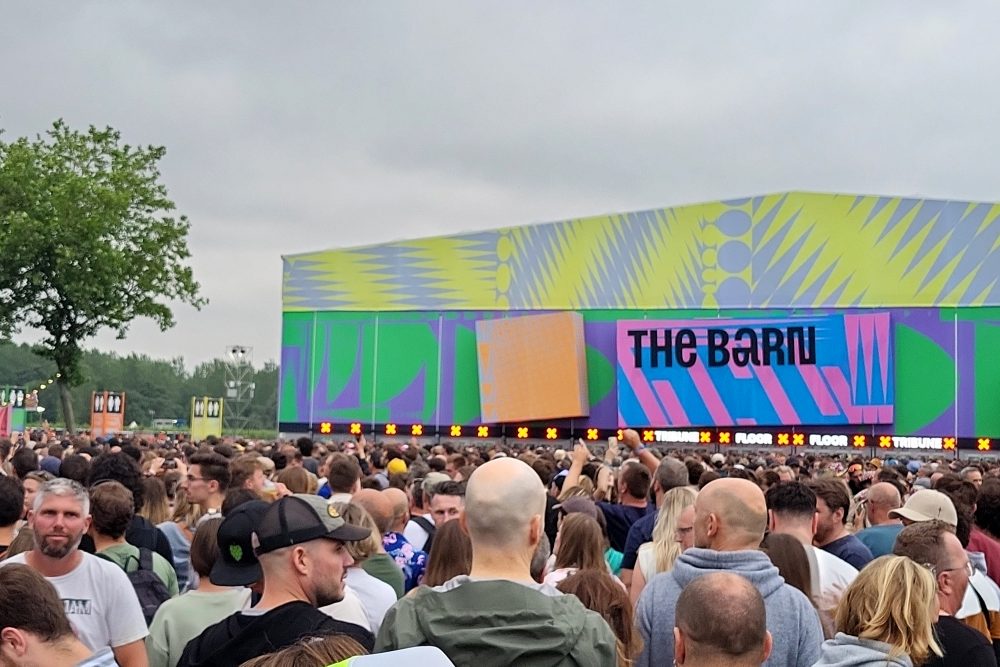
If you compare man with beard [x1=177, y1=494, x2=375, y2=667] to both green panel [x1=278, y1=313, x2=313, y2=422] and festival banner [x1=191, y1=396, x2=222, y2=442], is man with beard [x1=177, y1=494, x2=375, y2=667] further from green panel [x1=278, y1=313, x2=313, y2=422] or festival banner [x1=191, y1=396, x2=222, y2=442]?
green panel [x1=278, y1=313, x2=313, y2=422]

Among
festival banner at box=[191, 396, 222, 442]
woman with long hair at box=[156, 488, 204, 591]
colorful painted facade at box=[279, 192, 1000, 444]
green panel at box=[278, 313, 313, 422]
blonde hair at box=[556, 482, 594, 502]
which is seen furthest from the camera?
green panel at box=[278, 313, 313, 422]

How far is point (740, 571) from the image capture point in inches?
192

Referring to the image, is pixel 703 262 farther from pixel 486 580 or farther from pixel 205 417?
pixel 486 580

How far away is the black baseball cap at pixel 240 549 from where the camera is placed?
4.63m

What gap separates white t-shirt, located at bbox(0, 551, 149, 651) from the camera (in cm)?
534

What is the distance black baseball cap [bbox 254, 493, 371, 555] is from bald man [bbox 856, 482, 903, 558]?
17.6 feet

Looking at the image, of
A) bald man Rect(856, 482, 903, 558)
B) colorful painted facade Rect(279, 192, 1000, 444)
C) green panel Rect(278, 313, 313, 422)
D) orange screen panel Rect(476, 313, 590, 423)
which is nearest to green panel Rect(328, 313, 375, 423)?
colorful painted facade Rect(279, 192, 1000, 444)

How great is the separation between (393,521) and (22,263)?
2981 cm

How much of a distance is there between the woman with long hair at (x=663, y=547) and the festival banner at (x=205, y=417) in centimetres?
3064

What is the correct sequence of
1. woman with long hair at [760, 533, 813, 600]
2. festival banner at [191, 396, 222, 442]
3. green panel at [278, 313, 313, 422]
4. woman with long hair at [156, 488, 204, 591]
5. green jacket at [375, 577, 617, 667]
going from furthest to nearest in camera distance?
green panel at [278, 313, 313, 422], festival banner at [191, 396, 222, 442], woman with long hair at [156, 488, 204, 591], woman with long hair at [760, 533, 813, 600], green jacket at [375, 577, 617, 667]

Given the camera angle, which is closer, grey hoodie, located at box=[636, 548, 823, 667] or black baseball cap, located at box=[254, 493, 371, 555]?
black baseball cap, located at box=[254, 493, 371, 555]

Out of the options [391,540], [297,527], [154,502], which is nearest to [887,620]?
[297,527]

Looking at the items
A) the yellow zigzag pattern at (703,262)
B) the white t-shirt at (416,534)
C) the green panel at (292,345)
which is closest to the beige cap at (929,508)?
the white t-shirt at (416,534)

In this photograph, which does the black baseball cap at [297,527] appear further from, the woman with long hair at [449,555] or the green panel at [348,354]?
the green panel at [348,354]
